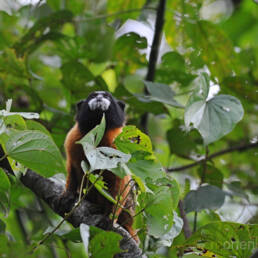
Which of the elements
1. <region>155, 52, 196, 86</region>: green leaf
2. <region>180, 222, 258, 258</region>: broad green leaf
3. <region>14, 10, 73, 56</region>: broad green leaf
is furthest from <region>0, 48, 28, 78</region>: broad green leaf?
<region>180, 222, 258, 258</region>: broad green leaf

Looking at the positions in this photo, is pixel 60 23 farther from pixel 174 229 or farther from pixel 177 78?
pixel 174 229

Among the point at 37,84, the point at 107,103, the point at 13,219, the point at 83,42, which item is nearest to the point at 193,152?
the point at 107,103

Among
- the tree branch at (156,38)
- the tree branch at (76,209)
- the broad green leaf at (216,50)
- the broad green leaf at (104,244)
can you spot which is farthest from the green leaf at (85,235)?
the broad green leaf at (216,50)

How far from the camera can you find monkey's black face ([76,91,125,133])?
418 cm

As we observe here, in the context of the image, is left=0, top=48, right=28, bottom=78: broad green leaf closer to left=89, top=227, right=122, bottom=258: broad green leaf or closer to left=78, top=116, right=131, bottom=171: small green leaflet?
left=78, top=116, right=131, bottom=171: small green leaflet

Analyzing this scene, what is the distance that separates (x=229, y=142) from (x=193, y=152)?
6.84 feet

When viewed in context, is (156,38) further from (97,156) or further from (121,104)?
(97,156)

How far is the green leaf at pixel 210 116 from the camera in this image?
2.92m

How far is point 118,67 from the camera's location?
5586 mm

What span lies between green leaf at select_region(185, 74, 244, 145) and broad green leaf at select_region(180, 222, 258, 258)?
0.56 m

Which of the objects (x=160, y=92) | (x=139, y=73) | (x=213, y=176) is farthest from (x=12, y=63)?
(x=213, y=176)

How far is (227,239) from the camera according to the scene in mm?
2826

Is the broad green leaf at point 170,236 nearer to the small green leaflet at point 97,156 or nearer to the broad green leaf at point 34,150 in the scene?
the small green leaflet at point 97,156

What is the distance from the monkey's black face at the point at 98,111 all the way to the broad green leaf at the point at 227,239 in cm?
174
